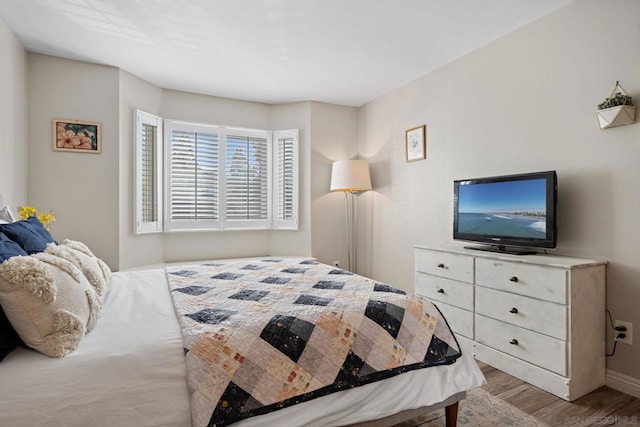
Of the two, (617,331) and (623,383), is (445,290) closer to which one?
(617,331)

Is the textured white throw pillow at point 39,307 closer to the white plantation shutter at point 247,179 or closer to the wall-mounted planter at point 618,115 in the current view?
the wall-mounted planter at point 618,115

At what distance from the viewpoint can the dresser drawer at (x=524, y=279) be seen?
7.03 feet

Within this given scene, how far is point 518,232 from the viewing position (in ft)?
8.55

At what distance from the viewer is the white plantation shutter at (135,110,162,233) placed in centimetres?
384

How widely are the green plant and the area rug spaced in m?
1.99

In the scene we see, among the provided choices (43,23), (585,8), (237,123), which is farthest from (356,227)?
(43,23)

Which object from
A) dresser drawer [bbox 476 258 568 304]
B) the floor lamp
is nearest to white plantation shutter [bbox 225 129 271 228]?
the floor lamp

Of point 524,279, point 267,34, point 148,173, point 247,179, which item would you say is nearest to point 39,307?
point 267,34

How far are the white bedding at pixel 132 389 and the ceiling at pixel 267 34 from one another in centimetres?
225

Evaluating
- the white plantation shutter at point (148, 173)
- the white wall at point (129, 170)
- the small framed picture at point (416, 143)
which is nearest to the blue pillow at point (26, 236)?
the white wall at point (129, 170)

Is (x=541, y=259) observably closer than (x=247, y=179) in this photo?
Yes

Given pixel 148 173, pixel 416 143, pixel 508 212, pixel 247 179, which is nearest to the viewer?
pixel 508 212

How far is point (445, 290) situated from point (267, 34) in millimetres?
2655

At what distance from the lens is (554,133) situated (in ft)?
8.50
